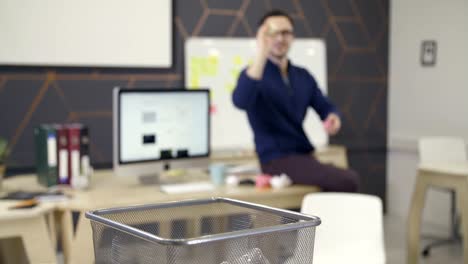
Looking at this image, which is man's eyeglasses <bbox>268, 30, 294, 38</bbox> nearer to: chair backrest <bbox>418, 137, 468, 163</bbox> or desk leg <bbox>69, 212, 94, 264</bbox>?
desk leg <bbox>69, 212, 94, 264</bbox>

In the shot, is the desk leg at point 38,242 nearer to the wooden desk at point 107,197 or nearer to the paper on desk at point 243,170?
the wooden desk at point 107,197

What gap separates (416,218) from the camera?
12.4 feet

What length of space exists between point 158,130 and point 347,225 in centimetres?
103

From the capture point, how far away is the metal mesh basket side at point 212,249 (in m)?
1.00

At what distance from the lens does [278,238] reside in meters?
1.09

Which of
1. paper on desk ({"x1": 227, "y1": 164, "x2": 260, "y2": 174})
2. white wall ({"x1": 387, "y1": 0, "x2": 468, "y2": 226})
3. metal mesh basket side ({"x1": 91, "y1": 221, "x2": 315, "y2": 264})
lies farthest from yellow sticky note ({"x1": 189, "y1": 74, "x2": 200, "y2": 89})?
metal mesh basket side ({"x1": 91, "y1": 221, "x2": 315, "y2": 264})

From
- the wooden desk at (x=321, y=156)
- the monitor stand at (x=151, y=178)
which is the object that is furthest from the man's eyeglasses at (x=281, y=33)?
the wooden desk at (x=321, y=156)

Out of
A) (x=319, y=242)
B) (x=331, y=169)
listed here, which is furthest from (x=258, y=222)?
(x=331, y=169)

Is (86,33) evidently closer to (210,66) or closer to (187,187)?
(210,66)

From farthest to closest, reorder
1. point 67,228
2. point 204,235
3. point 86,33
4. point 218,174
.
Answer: point 86,33
point 218,174
point 67,228
point 204,235

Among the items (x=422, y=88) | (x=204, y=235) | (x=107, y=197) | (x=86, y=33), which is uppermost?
(x=86, y=33)

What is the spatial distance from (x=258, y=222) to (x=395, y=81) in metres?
4.35

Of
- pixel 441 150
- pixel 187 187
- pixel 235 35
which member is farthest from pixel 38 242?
pixel 441 150

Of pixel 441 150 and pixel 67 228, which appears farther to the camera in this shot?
pixel 441 150
